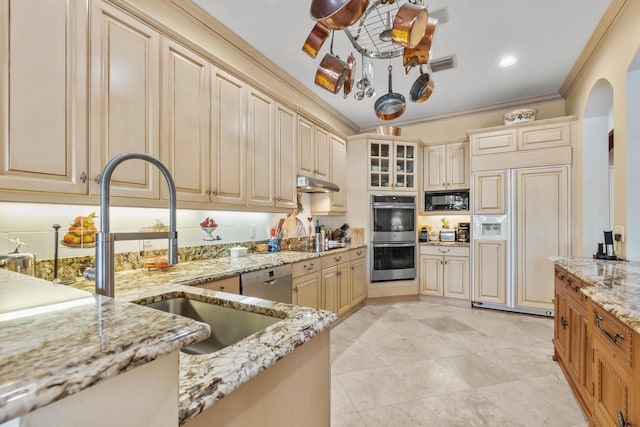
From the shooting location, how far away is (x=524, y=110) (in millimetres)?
3758

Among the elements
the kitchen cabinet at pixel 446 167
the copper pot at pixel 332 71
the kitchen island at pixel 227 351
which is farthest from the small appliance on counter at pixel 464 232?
the kitchen island at pixel 227 351

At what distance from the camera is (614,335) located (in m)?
1.28

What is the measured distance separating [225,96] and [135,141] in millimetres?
855

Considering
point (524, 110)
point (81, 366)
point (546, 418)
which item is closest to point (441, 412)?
point (546, 418)

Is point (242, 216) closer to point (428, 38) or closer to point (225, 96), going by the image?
point (225, 96)

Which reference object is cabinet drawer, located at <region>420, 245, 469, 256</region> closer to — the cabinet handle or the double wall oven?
the double wall oven

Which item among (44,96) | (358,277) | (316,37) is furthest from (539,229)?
(44,96)

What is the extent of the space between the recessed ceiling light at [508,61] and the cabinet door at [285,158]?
90.0 inches

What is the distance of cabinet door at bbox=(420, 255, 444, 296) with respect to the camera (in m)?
4.25

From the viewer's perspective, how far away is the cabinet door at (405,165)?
440 centimetres

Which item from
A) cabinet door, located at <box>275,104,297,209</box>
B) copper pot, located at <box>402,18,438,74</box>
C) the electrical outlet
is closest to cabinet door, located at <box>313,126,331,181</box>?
cabinet door, located at <box>275,104,297,209</box>

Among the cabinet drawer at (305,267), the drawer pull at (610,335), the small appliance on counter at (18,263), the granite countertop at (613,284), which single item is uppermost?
the small appliance on counter at (18,263)

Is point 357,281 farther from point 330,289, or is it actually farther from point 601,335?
point 601,335

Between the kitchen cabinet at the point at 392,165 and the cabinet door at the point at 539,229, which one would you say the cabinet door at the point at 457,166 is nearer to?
the kitchen cabinet at the point at 392,165
